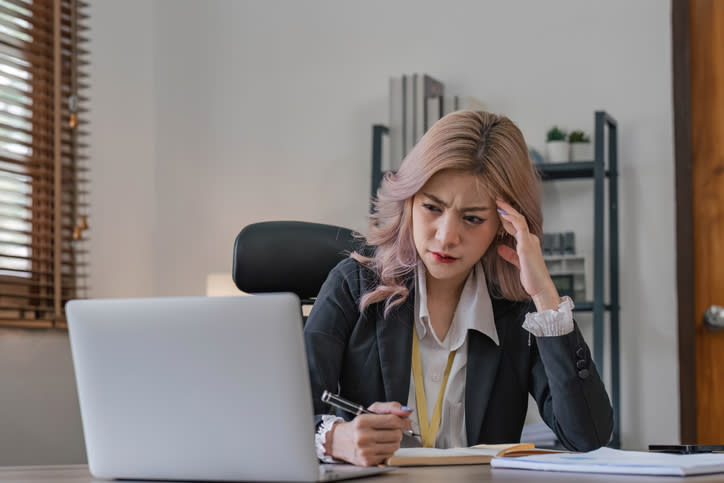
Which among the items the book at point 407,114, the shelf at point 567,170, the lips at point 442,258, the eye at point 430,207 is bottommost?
the lips at point 442,258

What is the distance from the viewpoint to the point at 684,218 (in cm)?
283

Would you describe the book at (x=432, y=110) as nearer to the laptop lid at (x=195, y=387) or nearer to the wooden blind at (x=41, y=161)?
the wooden blind at (x=41, y=161)

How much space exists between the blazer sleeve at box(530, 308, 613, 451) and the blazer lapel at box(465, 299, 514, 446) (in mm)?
115

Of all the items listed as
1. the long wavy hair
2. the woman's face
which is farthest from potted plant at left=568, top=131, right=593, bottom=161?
the woman's face

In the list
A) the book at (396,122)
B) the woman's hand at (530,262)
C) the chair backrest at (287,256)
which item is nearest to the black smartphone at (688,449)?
the woman's hand at (530,262)

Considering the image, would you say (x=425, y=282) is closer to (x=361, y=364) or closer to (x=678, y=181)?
(x=361, y=364)

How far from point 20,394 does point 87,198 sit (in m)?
0.73

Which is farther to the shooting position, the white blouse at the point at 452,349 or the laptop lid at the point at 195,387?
the white blouse at the point at 452,349

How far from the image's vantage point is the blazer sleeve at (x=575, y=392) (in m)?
1.48

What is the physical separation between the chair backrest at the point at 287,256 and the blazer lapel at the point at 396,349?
25 centimetres

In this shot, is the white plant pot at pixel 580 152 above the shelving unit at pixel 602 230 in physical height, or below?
above

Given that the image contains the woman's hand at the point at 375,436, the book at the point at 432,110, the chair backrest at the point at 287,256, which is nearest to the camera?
the woman's hand at the point at 375,436

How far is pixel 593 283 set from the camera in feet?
9.64

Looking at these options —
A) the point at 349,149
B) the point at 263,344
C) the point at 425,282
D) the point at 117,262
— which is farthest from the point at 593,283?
the point at 263,344
